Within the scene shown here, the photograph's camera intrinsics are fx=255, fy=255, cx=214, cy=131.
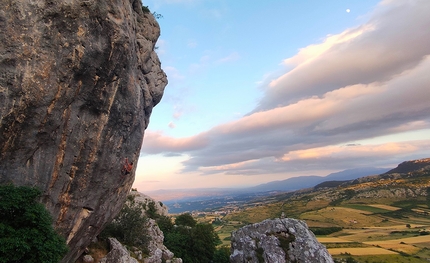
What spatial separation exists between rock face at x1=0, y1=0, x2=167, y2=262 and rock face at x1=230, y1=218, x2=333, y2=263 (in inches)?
847

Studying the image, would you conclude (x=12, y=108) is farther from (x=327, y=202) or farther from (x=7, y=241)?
(x=327, y=202)

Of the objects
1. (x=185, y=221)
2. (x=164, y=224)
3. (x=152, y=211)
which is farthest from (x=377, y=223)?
(x=152, y=211)

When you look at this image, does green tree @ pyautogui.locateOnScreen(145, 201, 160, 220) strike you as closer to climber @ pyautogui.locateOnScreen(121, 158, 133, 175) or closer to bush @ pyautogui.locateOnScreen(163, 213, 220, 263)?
bush @ pyautogui.locateOnScreen(163, 213, 220, 263)

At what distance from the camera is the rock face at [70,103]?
15625 mm

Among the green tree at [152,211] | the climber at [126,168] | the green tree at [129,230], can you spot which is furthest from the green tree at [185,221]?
the climber at [126,168]

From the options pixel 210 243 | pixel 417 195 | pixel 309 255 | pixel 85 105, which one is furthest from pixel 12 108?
pixel 417 195

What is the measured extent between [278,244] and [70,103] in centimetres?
3146

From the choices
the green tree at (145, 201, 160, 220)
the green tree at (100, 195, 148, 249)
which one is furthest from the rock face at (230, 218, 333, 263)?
the green tree at (145, 201, 160, 220)

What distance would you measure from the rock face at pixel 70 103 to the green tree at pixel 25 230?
129 centimetres

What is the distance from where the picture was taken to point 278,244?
35.8m

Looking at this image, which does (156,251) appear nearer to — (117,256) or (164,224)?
(117,256)

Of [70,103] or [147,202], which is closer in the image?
[70,103]

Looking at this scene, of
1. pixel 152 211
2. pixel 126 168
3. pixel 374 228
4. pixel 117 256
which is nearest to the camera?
pixel 126 168

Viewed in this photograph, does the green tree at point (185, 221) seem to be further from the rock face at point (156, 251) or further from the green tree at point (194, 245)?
the rock face at point (156, 251)
